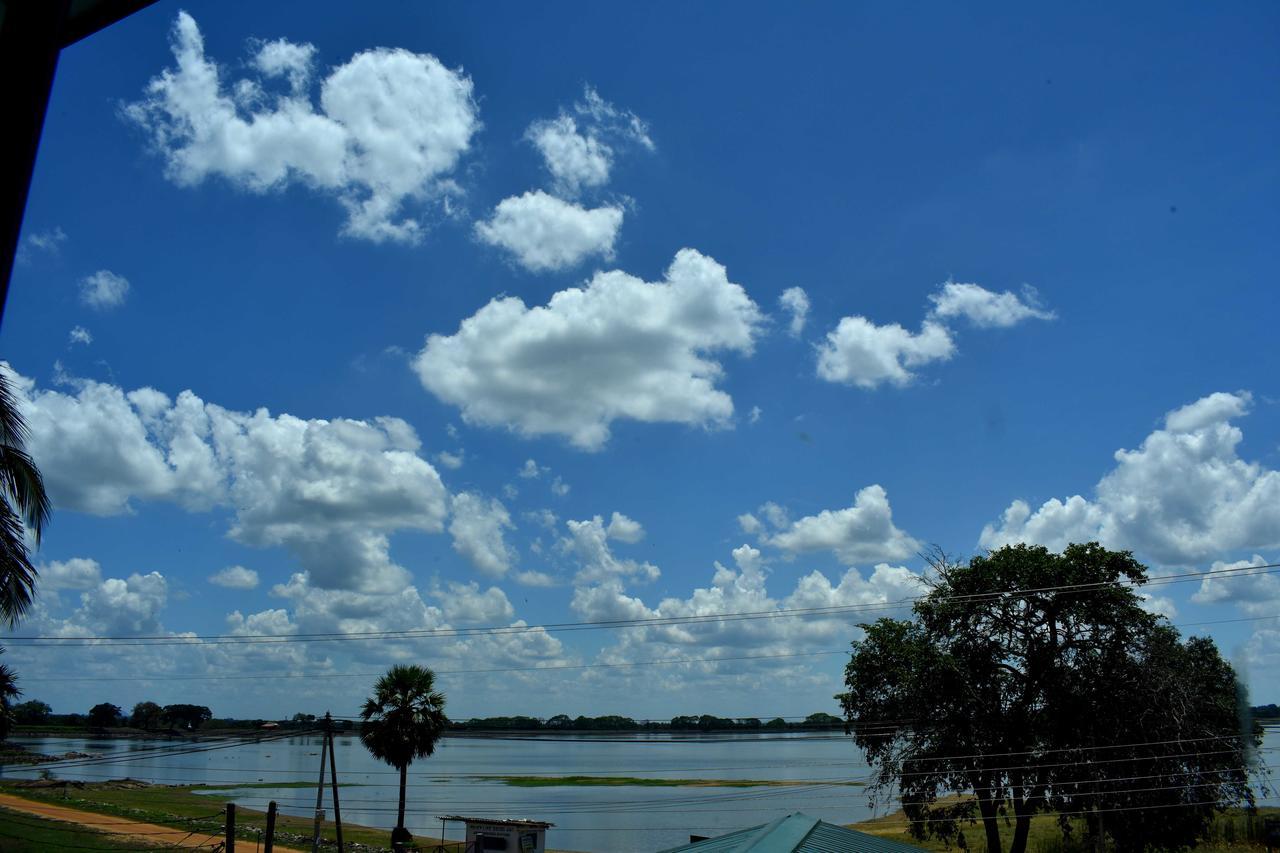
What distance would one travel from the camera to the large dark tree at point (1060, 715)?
37438 mm

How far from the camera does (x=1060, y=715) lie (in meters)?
38.2

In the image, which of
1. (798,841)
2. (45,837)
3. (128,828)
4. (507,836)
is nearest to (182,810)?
(128,828)

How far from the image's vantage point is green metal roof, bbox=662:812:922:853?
15289 millimetres

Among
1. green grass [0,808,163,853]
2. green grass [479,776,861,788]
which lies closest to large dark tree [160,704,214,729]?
green grass [479,776,861,788]

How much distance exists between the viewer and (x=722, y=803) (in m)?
89.7

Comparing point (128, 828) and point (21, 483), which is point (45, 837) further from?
point (21, 483)

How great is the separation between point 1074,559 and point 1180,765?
888 centimetres

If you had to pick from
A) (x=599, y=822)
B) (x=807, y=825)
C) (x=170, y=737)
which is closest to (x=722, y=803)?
(x=599, y=822)

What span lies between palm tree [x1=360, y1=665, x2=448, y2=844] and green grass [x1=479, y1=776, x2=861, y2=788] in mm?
75049

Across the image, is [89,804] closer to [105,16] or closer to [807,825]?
[807,825]

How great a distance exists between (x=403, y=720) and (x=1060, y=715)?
95.6 feet

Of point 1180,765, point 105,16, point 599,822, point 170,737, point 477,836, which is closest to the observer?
point 105,16

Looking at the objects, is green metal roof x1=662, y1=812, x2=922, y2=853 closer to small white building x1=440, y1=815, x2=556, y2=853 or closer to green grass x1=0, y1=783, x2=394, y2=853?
small white building x1=440, y1=815, x2=556, y2=853

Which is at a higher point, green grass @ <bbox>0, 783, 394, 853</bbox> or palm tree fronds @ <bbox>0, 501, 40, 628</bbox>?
palm tree fronds @ <bbox>0, 501, 40, 628</bbox>
